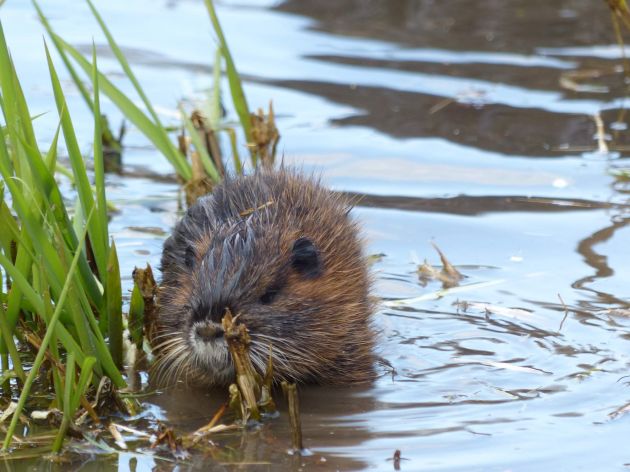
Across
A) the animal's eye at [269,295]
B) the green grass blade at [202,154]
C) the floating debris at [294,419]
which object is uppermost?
the green grass blade at [202,154]

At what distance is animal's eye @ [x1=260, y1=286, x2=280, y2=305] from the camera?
4.97 metres

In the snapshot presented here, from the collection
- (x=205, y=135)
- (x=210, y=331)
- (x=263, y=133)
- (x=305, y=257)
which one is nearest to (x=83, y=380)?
(x=210, y=331)

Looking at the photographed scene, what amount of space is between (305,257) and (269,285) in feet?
0.84

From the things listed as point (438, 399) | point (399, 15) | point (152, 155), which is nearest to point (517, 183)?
point (152, 155)

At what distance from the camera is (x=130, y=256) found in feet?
21.4

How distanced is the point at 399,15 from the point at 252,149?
15.1 feet

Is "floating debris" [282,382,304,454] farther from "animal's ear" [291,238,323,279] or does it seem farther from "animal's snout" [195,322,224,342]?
"animal's ear" [291,238,323,279]

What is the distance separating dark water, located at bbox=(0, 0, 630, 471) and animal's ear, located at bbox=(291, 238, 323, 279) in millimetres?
526

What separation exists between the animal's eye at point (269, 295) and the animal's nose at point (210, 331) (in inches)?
12.9

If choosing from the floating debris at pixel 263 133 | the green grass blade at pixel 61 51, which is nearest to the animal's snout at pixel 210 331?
the green grass blade at pixel 61 51

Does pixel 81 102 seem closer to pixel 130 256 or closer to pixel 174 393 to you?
pixel 130 256

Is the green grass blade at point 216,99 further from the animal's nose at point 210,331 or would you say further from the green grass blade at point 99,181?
the animal's nose at point 210,331

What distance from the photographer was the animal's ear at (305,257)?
203 inches

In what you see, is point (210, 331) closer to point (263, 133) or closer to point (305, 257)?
point (305, 257)
